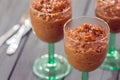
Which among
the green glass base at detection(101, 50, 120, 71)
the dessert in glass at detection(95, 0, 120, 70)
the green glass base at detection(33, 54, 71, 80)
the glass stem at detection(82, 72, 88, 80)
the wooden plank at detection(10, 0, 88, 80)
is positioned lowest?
the green glass base at detection(101, 50, 120, 71)

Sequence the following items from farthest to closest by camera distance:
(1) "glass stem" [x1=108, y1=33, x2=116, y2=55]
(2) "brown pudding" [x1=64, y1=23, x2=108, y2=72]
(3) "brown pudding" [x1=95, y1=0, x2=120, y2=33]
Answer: (1) "glass stem" [x1=108, y1=33, x2=116, y2=55]
(3) "brown pudding" [x1=95, y1=0, x2=120, y2=33]
(2) "brown pudding" [x1=64, y1=23, x2=108, y2=72]

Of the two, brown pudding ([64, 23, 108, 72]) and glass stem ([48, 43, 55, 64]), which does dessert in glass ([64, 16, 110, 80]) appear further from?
glass stem ([48, 43, 55, 64])

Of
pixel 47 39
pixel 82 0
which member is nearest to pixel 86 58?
pixel 47 39

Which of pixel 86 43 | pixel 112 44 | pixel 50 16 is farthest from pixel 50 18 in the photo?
pixel 112 44

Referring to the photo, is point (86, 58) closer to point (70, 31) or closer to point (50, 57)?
point (70, 31)

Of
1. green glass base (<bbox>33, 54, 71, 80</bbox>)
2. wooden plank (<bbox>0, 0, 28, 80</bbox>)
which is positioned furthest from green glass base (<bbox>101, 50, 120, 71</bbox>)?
wooden plank (<bbox>0, 0, 28, 80</bbox>)

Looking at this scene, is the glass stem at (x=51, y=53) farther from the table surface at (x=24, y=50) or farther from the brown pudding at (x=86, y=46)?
the brown pudding at (x=86, y=46)

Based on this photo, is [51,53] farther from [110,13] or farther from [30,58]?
[110,13]

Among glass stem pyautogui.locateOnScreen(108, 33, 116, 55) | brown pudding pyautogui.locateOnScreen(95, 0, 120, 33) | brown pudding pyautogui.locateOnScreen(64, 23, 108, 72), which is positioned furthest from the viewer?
glass stem pyautogui.locateOnScreen(108, 33, 116, 55)
